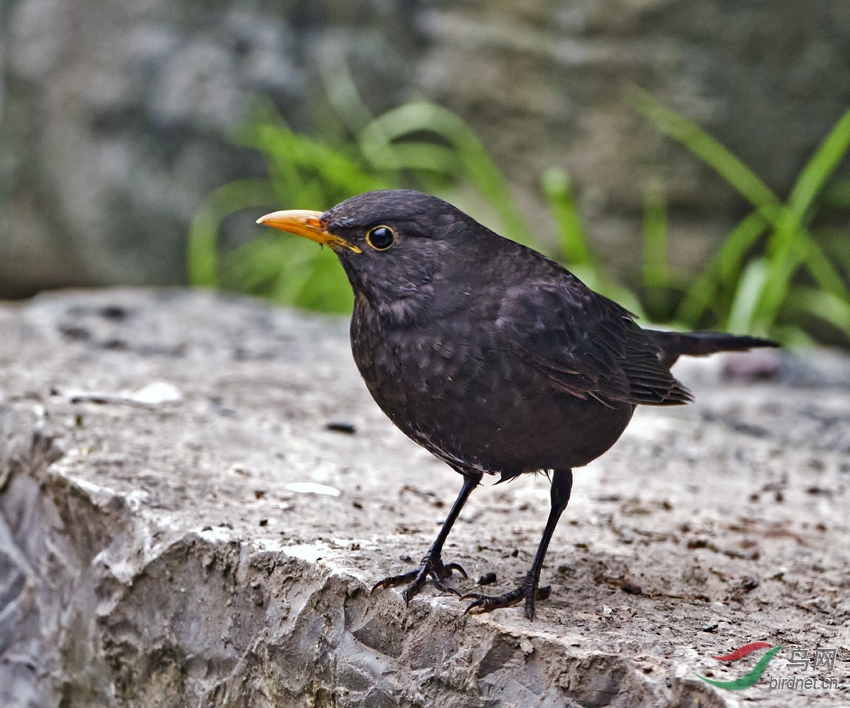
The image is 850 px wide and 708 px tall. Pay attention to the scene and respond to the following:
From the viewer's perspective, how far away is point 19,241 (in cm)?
795

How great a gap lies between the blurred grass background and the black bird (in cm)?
384

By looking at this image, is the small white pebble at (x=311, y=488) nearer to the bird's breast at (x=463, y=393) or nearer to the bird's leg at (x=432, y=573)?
the bird's leg at (x=432, y=573)

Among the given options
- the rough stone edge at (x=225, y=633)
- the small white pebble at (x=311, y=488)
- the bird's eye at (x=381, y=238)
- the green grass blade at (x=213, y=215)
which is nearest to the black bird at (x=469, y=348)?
the bird's eye at (x=381, y=238)

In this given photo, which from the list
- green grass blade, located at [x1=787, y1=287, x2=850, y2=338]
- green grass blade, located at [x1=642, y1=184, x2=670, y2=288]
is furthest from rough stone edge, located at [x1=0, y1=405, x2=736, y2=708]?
green grass blade, located at [x1=787, y1=287, x2=850, y2=338]

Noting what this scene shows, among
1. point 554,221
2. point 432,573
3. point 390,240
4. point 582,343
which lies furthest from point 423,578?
point 554,221

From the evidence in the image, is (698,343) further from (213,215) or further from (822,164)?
(213,215)

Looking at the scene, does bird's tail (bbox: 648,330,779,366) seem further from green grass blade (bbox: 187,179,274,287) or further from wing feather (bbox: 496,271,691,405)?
green grass blade (bbox: 187,179,274,287)

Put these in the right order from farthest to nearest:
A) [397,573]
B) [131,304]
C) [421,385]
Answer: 1. [131,304]
2. [397,573]
3. [421,385]

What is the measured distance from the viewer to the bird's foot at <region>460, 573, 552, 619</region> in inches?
94.1

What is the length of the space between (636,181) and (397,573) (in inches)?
193

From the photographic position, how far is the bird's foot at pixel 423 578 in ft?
8.05

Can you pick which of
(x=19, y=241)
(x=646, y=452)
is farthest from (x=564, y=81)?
(x=19, y=241)

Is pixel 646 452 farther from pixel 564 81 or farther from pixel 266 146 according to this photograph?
pixel 266 146

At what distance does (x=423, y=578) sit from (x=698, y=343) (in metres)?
1.33
